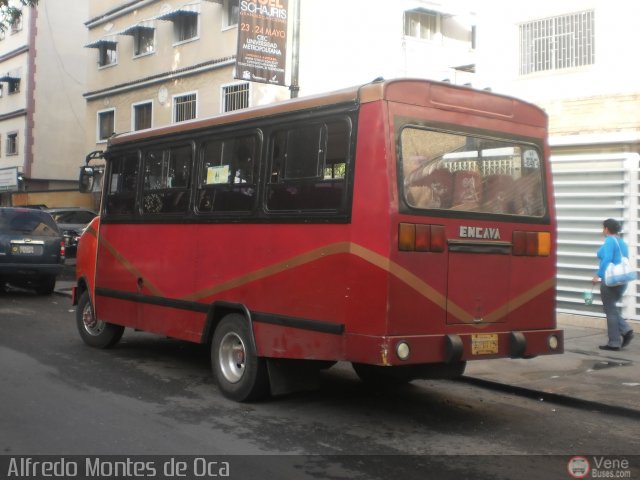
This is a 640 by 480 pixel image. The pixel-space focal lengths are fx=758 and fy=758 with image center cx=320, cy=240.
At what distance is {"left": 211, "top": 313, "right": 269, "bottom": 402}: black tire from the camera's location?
275 inches

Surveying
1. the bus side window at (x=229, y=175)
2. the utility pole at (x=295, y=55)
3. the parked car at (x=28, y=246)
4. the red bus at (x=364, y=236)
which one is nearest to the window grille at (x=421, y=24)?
the utility pole at (x=295, y=55)

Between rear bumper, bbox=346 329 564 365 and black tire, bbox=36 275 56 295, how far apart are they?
11.9 m

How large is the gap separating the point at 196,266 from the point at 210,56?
17.4m

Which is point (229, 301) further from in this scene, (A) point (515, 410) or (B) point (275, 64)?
(B) point (275, 64)

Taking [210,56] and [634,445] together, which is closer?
[634,445]

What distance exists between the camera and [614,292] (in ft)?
33.8

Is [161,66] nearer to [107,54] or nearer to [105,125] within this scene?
[107,54]

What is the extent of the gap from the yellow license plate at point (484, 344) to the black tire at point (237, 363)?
6.36ft

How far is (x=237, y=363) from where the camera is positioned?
737cm

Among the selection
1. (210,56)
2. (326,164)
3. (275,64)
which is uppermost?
(210,56)

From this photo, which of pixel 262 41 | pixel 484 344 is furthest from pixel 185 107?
pixel 484 344

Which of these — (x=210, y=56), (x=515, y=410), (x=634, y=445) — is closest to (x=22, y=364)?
(x=515, y=410)

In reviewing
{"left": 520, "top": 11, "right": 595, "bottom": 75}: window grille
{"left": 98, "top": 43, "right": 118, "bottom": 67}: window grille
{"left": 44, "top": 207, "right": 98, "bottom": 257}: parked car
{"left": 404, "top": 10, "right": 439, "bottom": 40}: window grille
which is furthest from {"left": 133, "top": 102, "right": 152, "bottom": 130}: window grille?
{"left": 520, "top": 11, "right": 595, "bottom": 75}: window grille

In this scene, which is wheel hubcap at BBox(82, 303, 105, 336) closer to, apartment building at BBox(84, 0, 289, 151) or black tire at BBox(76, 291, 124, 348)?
black tire at BBox(76, 291, 124, 348)
